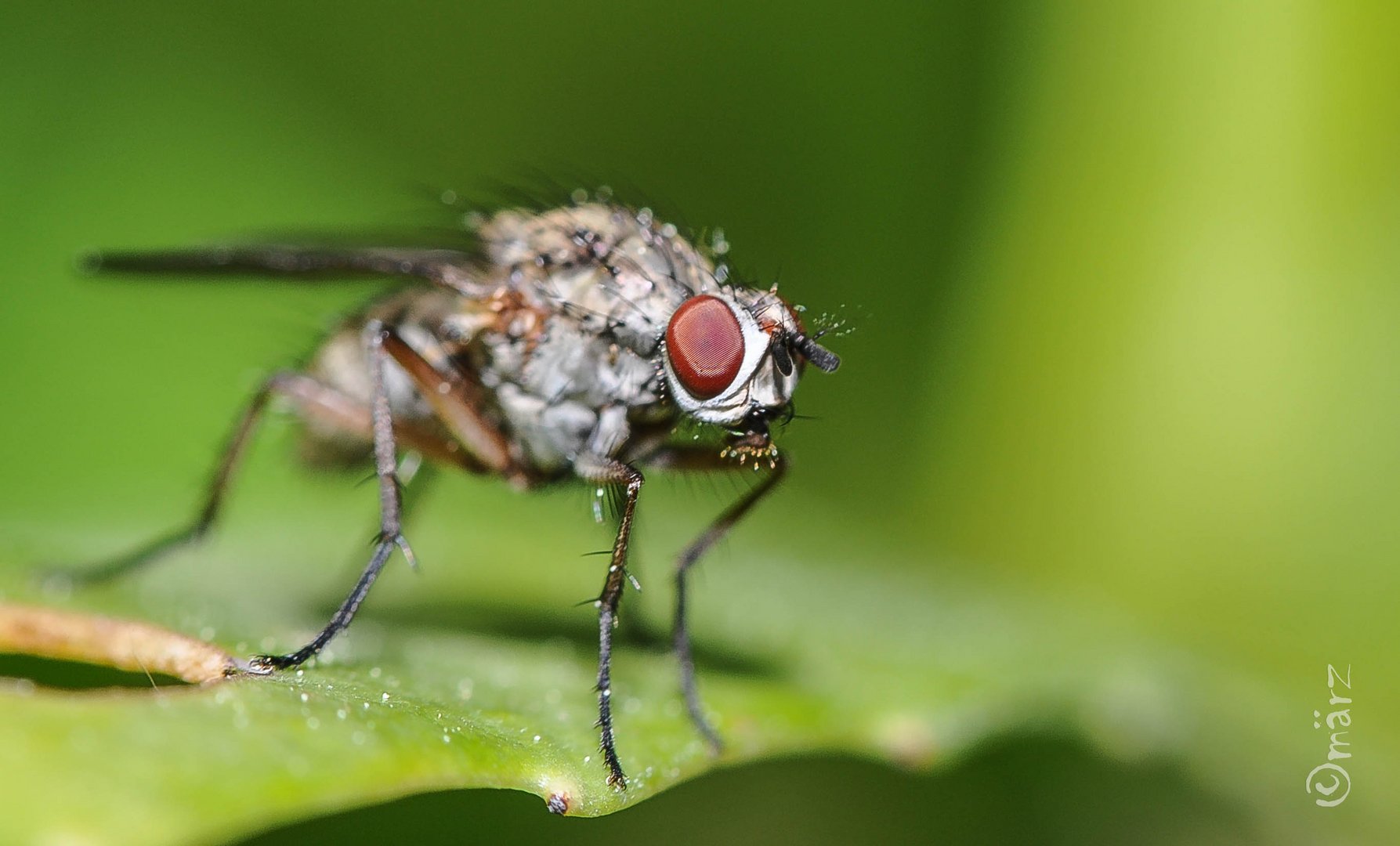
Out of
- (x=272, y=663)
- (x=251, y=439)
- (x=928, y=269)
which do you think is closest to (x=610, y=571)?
(x=272, y=663)

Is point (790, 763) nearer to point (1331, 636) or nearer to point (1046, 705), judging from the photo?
point (1046, 705)

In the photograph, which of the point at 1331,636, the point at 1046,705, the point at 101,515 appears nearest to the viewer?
the point at 1046,705

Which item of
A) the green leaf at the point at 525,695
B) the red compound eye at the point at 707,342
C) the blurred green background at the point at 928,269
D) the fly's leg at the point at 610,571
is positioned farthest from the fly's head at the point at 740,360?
the green leaf at the point at 525,695

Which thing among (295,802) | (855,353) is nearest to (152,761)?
(295,802)

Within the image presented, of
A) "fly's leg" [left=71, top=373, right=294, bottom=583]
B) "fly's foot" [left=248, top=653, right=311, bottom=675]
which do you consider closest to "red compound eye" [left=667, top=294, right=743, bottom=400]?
"fly's foot" [left=248, top=653, right=311, bottom=675]

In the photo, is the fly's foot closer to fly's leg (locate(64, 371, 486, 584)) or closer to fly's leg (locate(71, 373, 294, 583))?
fly's leg (locate(64, 371, 486, 584))

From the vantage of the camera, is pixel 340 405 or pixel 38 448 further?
pixel 38 448

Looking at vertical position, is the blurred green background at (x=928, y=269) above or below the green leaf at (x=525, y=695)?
above

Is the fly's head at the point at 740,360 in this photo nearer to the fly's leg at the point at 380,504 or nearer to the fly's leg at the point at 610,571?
the fly's leg at the point at 610,571
